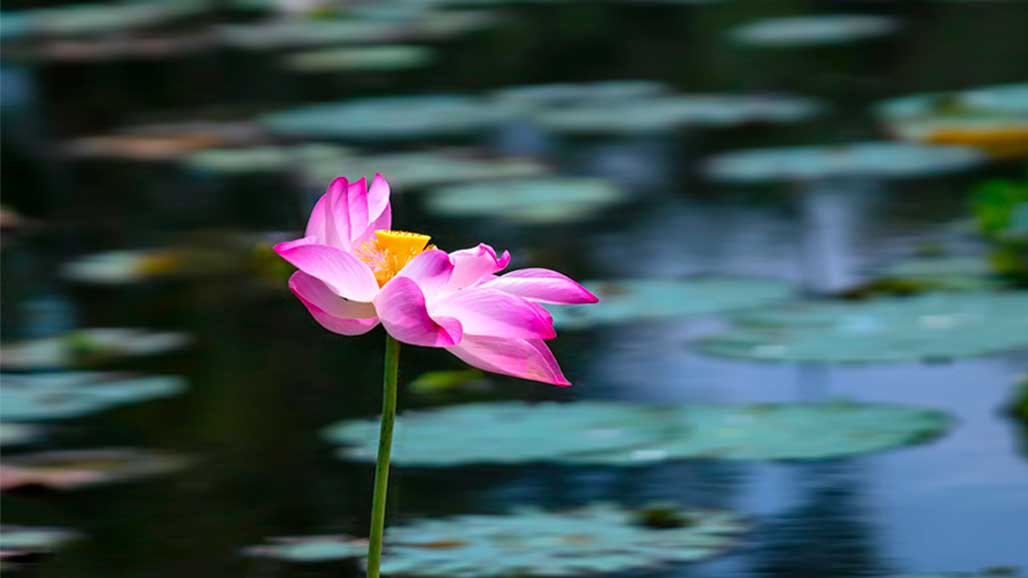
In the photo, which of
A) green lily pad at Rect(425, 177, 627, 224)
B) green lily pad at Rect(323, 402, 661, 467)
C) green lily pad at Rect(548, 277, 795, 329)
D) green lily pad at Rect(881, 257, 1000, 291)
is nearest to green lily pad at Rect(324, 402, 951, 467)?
green lily pad at Rect(323, 402, 661, 467)

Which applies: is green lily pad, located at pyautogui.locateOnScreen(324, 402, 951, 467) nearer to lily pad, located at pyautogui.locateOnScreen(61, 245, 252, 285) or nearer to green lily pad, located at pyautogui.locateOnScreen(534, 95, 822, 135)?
lily pad, located at pyautogui.locateOnScreen(61, 245, 252, 285)

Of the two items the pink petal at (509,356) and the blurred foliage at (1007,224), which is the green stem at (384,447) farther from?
the blurred foliage at (1007,224)

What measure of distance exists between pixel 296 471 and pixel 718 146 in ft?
7.12

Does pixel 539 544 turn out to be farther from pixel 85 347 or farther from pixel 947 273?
pixel 947 273

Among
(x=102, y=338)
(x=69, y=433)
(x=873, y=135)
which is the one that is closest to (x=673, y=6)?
(x=873, y=135)

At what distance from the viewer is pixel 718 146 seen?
409 cm

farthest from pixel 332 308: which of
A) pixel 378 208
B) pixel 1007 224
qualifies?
pixel 1007 224

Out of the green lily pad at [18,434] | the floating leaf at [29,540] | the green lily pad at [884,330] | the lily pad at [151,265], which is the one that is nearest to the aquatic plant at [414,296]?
the floating leaf at [29,540]

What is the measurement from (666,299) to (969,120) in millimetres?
1474

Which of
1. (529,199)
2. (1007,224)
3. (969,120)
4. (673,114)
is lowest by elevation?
(1007,224)

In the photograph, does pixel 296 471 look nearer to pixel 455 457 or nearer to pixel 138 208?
pixel 455 457

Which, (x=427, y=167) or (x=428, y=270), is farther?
(x=427, y=167)

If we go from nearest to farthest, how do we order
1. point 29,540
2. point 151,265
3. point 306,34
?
1. point 29,540
2. point 151,265
3. point 306,34

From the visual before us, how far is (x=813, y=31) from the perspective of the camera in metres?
5.64
